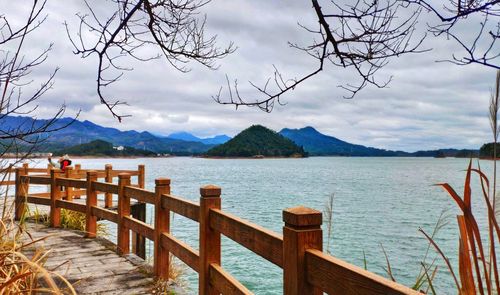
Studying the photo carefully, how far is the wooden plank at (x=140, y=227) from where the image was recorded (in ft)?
20.3

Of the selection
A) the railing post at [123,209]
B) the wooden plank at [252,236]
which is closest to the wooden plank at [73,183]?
the railing post at [123,209]

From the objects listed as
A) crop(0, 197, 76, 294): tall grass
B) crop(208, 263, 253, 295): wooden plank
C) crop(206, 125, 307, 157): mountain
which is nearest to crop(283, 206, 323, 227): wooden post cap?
crop(0, 197, 76, 294): tall grass

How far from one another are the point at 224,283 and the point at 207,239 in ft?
1.81

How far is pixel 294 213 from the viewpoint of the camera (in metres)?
2.37

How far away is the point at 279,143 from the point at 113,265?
141835mm

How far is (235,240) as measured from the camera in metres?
3.49

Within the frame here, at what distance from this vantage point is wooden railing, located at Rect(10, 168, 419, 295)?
2059 millimetres

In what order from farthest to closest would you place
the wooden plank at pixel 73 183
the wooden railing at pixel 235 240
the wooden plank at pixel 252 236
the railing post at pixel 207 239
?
the wooden plank at pixel 73 183 < the railing post at pixel 207 239 < the wooden plank at pixel 252 236 < the wooden railing at pixel 235 240

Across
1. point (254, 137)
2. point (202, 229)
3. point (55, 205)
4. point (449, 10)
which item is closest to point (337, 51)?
point (449, 10)

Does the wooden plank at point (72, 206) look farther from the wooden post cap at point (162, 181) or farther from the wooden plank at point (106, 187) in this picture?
the wooden post cap at point (162, 181)

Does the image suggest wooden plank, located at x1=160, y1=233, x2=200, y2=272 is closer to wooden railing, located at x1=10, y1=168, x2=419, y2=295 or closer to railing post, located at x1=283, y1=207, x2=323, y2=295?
wooden railing, located at x1=10, y1=168, x2=419, y2=295

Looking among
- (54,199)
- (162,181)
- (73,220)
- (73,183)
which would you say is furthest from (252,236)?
(73,220)

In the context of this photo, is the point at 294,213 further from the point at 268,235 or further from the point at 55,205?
the point at 55,205

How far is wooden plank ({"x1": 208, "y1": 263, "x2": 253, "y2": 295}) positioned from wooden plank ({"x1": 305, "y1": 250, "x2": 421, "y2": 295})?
4.10 feet
